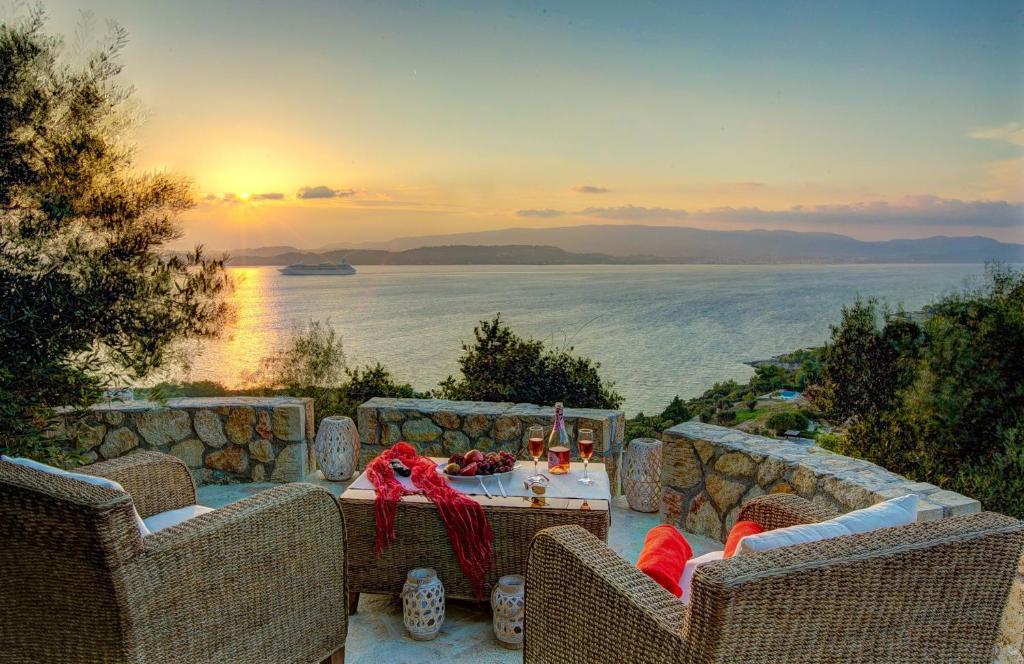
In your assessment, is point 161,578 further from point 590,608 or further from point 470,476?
point 470,476

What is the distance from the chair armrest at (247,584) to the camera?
2.12 meters

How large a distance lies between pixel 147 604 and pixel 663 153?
11207mm

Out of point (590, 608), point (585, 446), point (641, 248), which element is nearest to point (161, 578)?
point (590, 608)

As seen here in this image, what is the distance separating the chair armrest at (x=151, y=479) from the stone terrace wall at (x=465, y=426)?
2.21 metres

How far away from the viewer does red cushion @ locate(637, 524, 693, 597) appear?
6.86 feet

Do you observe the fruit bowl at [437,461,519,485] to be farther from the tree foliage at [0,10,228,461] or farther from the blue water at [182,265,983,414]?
the blue water at [182,265,983,414]

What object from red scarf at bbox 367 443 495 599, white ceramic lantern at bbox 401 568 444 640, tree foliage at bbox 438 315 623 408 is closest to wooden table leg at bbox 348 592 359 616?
red scarf at bbox 367 443 495 599

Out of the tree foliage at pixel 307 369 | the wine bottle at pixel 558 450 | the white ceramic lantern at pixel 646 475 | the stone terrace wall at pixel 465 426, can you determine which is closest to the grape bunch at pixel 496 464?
the wine bottle at pixel 558 450

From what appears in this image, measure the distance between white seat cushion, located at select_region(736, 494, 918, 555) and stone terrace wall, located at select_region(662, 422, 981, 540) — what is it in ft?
3.74

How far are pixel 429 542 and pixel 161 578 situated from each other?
52.5 inches

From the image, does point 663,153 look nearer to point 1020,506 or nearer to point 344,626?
point 1020,506

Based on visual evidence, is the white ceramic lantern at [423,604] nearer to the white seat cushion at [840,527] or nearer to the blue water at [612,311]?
the white seat cushion at [840,527]

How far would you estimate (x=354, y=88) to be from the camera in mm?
8891

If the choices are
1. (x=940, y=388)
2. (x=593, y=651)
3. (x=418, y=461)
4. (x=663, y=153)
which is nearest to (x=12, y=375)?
(x=418, y=461)
